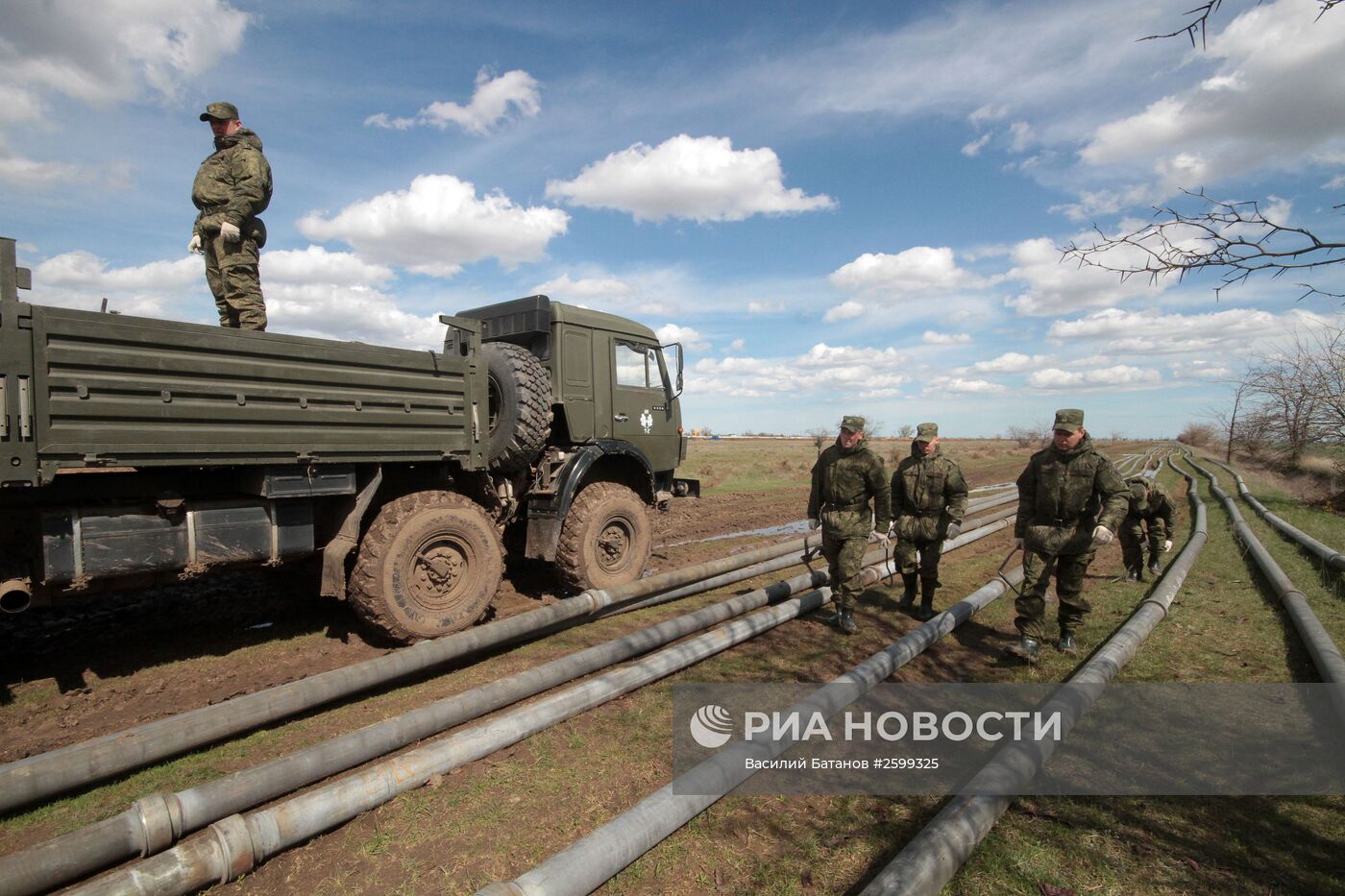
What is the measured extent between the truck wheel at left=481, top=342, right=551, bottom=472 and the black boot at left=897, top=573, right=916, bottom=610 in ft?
12.4

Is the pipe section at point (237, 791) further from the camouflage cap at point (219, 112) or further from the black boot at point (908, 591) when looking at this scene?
the camouflage cap at point (219, 112)

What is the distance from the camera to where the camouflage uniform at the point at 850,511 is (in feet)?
19.7

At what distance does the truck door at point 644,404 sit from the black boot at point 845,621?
9.55 feet

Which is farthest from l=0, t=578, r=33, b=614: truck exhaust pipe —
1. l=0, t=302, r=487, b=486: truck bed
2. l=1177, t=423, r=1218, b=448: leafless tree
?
l=1177, t=423, r=1218, b=448: leafless tree

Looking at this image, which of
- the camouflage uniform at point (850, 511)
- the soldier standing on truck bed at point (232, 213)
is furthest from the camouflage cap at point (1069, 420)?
the soldier standing on truck bed at point (232, 213)

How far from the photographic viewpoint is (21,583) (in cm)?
369

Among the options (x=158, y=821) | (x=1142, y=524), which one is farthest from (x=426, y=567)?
(x=1142, y=524)

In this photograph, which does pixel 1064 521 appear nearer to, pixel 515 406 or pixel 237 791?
pixel 515 406

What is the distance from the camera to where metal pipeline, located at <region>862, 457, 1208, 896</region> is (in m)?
2.41

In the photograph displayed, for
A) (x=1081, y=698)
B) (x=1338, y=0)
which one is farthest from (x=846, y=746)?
(x=1338, y=0)

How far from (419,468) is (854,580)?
392cm

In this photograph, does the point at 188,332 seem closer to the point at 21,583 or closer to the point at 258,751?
the point at 21,583

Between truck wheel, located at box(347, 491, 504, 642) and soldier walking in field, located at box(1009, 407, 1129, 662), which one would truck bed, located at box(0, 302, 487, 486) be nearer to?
truck wheel, located at box(347, 491, 504, 642)

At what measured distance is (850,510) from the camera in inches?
241
